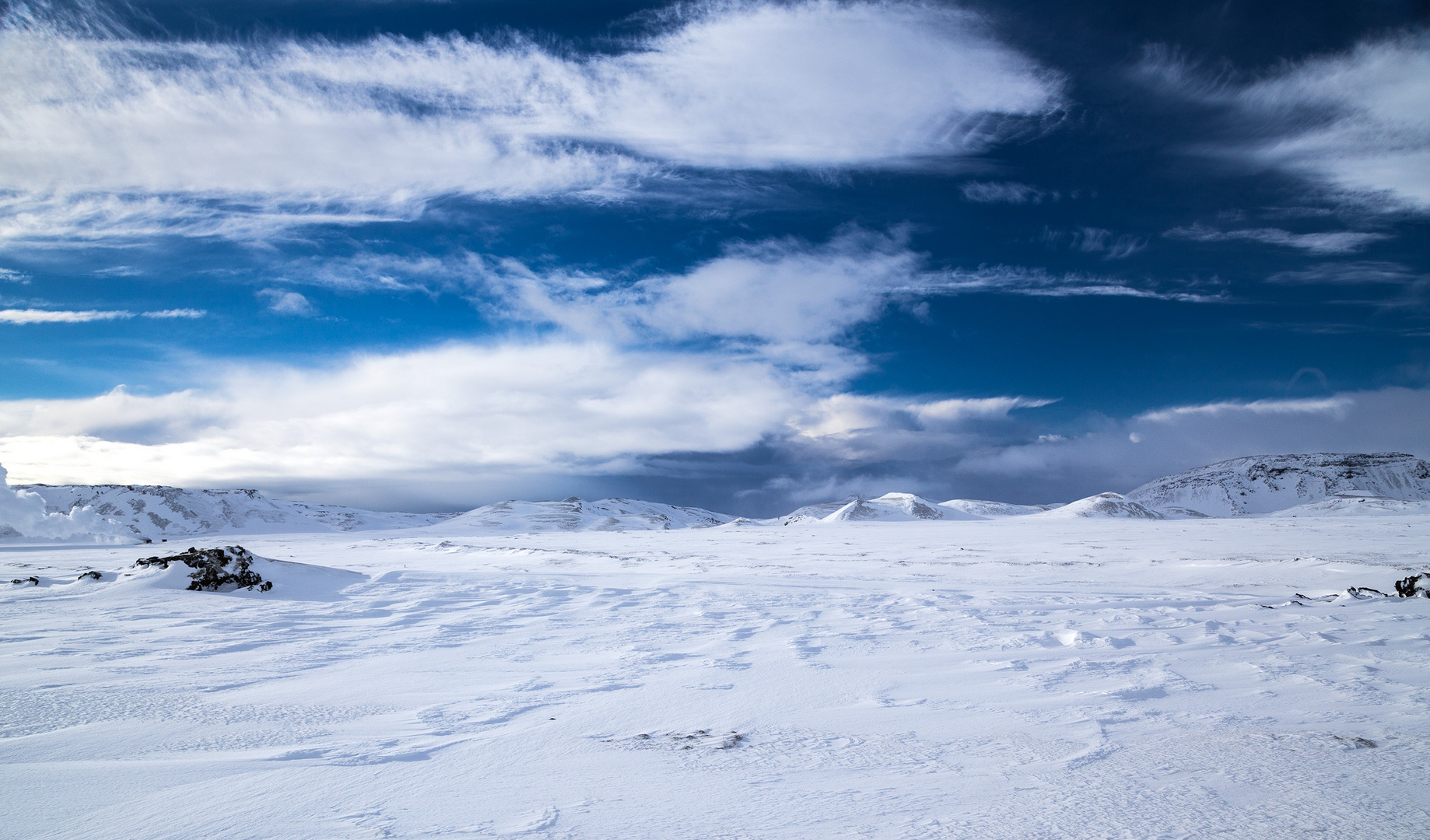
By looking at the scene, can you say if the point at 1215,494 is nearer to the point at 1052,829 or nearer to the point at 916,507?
the point at 916,507

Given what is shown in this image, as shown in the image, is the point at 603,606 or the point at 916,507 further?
the point at 916,507

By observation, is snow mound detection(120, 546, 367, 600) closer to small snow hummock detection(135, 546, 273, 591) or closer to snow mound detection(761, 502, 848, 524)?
small snow hummock detection(135, 546, 273, 591)

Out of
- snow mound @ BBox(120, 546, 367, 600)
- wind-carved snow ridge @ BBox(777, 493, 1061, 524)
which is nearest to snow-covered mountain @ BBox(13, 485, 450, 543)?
wind-carved snow ridge @ BBox(777, 493, 1061, 524)

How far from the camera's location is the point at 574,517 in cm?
11306

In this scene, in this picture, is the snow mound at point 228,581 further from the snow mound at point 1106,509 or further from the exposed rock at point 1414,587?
the snow mound at point 1106,509

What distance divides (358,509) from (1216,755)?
Answer: 501ft

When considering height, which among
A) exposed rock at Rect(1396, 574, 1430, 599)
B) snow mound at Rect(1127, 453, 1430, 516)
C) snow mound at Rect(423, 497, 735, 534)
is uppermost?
snow mound at Rect(1127, 453, 1430, 516)

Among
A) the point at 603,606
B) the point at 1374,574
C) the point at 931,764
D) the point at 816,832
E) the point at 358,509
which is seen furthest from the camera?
the point at 358,509

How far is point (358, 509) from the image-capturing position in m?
135

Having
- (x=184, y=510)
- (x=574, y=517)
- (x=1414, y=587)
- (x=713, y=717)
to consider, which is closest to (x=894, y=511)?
(x=574, y=517)

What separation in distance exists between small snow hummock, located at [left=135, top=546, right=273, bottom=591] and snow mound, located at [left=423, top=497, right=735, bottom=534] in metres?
66.4

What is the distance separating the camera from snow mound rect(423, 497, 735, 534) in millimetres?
93312

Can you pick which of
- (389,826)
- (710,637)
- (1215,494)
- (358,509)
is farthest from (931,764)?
(1215,494)

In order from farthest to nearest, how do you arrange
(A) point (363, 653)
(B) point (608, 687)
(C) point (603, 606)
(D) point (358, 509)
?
(D) point (358, 509)
(C) point (603, 606)
(A) point (363, 653)
(B) point (608, 687)
